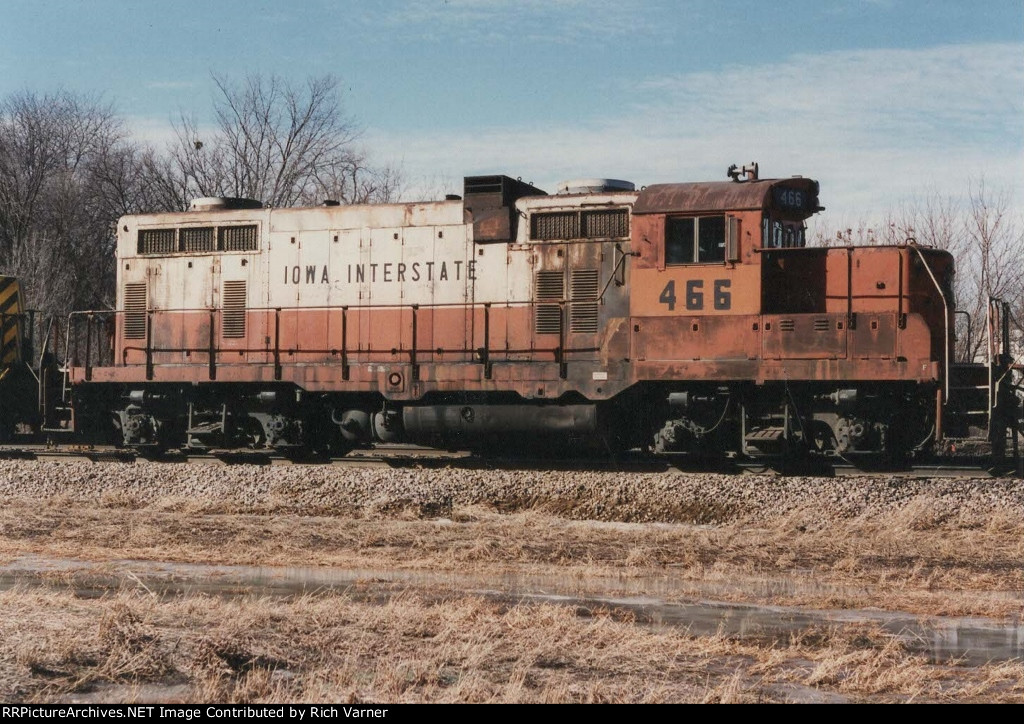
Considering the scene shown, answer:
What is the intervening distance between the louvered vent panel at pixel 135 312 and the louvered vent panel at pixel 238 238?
156cm

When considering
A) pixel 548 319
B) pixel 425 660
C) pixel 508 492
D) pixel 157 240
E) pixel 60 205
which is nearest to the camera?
pixel 425 660

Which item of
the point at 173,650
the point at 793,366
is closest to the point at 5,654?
the point at 173,650

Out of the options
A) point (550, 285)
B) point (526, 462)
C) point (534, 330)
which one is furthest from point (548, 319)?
point (526, 462)

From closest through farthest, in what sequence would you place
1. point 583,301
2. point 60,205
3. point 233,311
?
point 583,301 < point 233,311 < point 60,205

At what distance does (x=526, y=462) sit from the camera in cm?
1490

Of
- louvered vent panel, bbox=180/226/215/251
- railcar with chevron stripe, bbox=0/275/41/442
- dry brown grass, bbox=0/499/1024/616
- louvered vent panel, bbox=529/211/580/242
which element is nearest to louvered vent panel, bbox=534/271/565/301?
louvered vent panel, bbox=529/211/580/242

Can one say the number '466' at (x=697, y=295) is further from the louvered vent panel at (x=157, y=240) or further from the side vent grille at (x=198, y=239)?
the louvered vent panel at (x=157, y=240)

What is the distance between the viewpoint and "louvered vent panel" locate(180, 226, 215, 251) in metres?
17.0

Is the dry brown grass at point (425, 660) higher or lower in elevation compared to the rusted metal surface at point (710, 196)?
lower

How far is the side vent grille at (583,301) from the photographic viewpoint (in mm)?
14961

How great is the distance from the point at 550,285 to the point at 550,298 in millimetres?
173

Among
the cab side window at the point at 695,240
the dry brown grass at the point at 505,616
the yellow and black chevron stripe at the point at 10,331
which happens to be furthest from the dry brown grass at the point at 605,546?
the yellow and black chevron stripe at the point at 10,331

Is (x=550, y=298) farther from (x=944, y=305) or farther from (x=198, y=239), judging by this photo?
(x=198, y=239)

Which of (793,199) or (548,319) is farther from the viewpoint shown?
(548,319)
